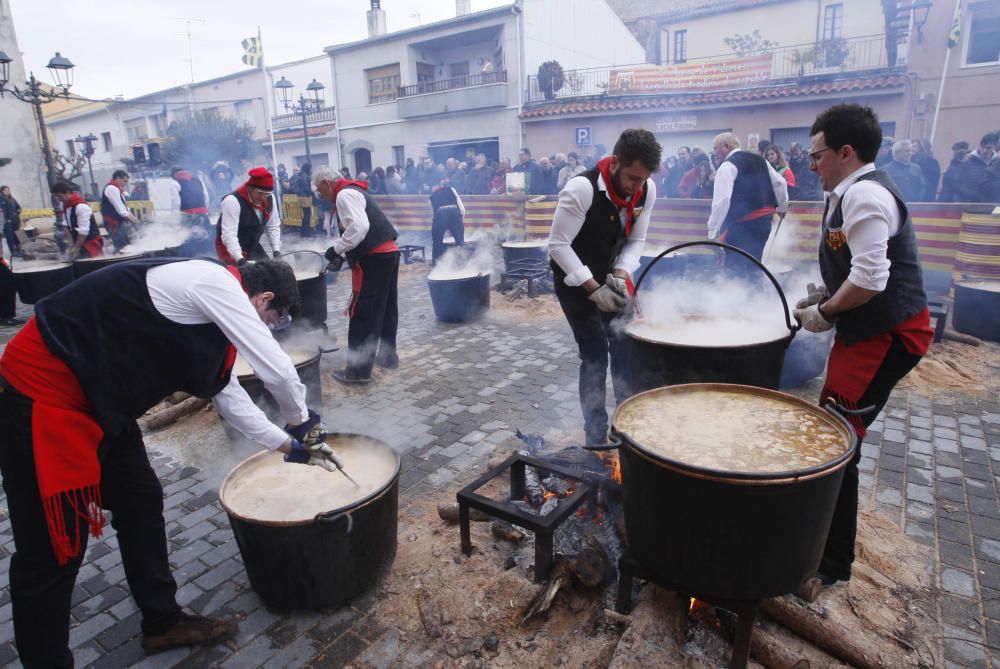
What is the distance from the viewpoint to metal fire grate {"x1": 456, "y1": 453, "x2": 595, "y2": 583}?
2756 mm

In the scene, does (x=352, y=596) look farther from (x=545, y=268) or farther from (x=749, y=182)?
(x=545, y=268)

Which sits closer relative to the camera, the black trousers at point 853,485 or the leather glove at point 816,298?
the black trousers at point 853,485

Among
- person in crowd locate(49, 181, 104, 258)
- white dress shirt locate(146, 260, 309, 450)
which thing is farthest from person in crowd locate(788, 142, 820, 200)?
person in crowd locate(49, 181, 104, 258)

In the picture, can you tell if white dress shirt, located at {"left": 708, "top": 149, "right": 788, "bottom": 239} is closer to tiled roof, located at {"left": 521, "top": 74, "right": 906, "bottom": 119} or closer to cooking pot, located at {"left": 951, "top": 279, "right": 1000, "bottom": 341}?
cooking pot, located at {"left": 951, "top": 279, "right": 1000, "bottom": 341}

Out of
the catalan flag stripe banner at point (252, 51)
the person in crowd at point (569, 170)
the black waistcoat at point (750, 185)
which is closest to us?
the black waistcoat at point (750, 185)

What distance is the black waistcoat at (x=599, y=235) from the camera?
11.8 feet

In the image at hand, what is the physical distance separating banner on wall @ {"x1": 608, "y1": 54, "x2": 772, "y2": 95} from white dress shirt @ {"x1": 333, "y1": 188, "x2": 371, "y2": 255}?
611 inches

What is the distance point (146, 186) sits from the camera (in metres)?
26.1

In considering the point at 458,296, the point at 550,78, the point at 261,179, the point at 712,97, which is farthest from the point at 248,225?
the point at 550,78

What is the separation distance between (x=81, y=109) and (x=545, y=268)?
159 ft

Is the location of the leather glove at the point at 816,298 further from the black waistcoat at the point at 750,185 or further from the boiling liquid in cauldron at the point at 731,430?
the black waistcoat at the point at 750,185

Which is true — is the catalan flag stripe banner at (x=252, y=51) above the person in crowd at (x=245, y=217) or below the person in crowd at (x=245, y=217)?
above

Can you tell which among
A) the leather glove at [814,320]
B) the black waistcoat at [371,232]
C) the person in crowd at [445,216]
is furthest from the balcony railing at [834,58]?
the leather glove at [814,320]

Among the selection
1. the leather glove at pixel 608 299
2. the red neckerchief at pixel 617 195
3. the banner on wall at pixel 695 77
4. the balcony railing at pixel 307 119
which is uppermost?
the balcony railing at pixel 307 119
